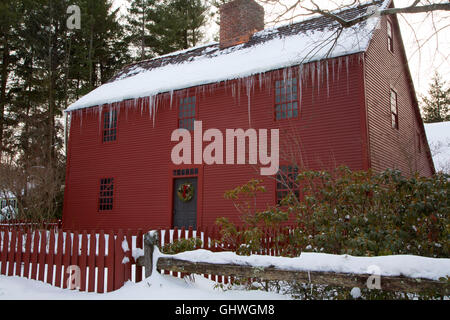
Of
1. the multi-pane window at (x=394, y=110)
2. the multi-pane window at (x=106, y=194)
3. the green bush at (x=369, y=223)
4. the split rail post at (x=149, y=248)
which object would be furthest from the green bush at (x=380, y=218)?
the multi-pane window at (x=106, y=194)

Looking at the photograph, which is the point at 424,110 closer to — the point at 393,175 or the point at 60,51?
the point at 60,51

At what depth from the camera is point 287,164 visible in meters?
12.4

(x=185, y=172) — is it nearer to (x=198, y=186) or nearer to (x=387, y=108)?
(x=198, y=186)

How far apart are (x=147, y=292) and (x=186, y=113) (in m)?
11.1

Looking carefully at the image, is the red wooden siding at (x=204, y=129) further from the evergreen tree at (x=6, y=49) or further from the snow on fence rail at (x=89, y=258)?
the evergreen tree at (x=6, y=49)

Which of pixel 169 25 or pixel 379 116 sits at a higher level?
pixel 169 25

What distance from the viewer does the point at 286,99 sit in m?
12.9

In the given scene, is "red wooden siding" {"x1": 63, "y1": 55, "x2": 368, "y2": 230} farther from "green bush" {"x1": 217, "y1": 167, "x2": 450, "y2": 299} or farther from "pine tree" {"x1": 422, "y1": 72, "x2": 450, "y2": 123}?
"pine tree" {"x1": 422, "y1": 72, "x2": 450, "y2": 123}

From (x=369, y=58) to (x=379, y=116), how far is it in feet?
6.36

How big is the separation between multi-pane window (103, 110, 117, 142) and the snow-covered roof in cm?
73

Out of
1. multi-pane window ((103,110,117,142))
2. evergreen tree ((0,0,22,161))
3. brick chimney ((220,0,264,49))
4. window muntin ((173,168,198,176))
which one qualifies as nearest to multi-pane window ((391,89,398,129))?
brick chimney ((220,0,264,49))

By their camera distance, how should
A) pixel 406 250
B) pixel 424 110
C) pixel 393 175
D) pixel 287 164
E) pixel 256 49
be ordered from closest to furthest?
1. pixel 406 250
2. pixel 393 175
3. pixel 287 164
4. pixel 256 49
5. pixel 424 110

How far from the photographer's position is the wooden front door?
1411 centimetres
